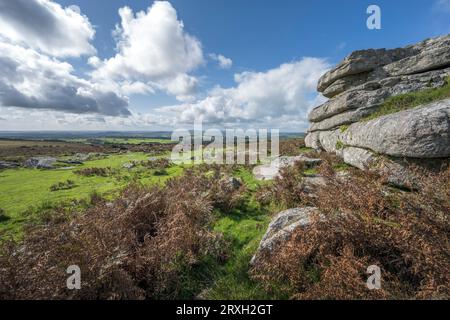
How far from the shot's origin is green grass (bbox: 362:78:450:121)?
1034 cm

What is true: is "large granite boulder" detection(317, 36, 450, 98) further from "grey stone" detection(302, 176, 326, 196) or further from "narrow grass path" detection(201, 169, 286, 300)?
"narrow grass path" detection(201, 169, 286, 300)

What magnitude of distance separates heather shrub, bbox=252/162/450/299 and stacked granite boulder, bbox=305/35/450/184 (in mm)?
2750

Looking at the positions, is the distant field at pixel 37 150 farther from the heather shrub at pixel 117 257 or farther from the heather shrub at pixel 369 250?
the heather shrub at pixel 369 250

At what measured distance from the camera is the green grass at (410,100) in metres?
10.3

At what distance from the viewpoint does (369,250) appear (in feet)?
15.0

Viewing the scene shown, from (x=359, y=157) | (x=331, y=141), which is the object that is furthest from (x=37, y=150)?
(x=359, y=157)

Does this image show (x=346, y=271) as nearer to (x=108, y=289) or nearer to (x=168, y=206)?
(x=108, y=289)

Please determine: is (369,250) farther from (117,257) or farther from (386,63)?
(386,63)

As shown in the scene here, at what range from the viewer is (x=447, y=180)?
5.15 metres

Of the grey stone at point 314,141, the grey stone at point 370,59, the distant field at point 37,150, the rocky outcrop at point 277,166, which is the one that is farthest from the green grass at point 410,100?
the distant field at point 37,150

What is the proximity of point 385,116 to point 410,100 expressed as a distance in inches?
132

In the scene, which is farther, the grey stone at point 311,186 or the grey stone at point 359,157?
the grey stone at point 359,157

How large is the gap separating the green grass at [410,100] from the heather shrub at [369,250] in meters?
7.73
